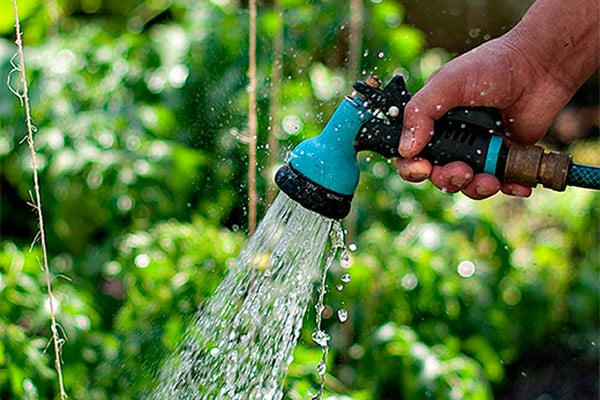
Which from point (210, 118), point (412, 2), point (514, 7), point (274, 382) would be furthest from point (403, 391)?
point (412, 2)

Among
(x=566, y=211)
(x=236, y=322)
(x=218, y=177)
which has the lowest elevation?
(x=566, y=211)

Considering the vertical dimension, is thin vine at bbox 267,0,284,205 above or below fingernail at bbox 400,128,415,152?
below

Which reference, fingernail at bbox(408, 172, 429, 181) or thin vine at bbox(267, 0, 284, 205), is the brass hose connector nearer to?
fingernail at bbox(408, 172, 429, 181)

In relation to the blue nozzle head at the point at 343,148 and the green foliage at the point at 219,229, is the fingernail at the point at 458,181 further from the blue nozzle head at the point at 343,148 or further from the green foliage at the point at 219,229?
the green foliage at the point at 219,229

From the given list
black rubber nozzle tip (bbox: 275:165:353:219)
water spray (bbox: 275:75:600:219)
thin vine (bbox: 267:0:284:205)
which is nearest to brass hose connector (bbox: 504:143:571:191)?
water spray (bbox: 275:75:600:219)

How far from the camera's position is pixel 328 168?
1302mm

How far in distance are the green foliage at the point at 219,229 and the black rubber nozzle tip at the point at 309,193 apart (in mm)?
438

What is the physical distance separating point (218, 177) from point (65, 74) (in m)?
0.46

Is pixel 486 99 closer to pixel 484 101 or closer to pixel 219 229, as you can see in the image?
pixel 484 101

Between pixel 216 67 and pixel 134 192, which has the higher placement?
pixel 216 67

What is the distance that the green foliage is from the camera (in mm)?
1866

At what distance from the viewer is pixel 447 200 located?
247 centimetres

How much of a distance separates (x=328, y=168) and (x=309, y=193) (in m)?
0.04

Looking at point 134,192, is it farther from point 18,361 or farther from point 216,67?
point 18,361
